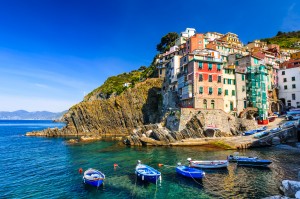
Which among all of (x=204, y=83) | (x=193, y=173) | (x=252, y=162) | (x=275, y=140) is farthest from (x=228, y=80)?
(x=193, y=173)

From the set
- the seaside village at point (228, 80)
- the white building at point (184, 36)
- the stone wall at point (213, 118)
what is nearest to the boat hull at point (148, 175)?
the stone wall at point (213, 118)

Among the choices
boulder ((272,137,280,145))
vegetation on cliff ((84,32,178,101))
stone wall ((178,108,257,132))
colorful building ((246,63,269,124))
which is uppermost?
vegetation on cliff ((84,32,178,101))

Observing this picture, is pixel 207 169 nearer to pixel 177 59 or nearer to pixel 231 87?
pixel 231 87

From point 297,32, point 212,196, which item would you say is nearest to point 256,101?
→ point 212,196

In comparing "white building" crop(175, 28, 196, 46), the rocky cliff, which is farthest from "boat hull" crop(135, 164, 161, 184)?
"white building" crop(175, 28, 196, 46)

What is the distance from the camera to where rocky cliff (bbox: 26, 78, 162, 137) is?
297ft

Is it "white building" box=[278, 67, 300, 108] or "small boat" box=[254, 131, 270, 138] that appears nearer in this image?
"small boat" box=[254, 131, 270, 138]

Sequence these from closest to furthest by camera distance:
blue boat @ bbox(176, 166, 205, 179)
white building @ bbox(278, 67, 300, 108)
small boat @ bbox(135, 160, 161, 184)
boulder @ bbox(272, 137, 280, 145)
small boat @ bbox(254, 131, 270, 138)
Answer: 1. small boat @ bbox(135, 160, 161, 184)
2. blue boat @ bbox(176, 166, 205, 179)
3. boulder @ bbox(272, 137, 280, 145)
4. small boat @ bbox(254, 131, 270, 138)
5. white building @ bbox(278, 67, 300, 108)

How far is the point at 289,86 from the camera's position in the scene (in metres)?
81.3

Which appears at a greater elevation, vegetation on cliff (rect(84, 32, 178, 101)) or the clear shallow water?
vegetation on cliff (rect(84, 32, 178, 101))

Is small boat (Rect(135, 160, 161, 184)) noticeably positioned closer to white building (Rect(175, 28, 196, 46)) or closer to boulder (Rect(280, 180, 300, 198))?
boulder (Rect(280, 180, 300, 198))

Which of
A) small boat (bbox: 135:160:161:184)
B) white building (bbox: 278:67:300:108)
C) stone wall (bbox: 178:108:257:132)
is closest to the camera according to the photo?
small boat (bbox: 135:160:161:184)

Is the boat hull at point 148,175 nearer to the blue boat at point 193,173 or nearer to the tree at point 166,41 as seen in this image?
the blue boat at point 193,173

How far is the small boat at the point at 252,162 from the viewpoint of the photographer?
3378 cm
